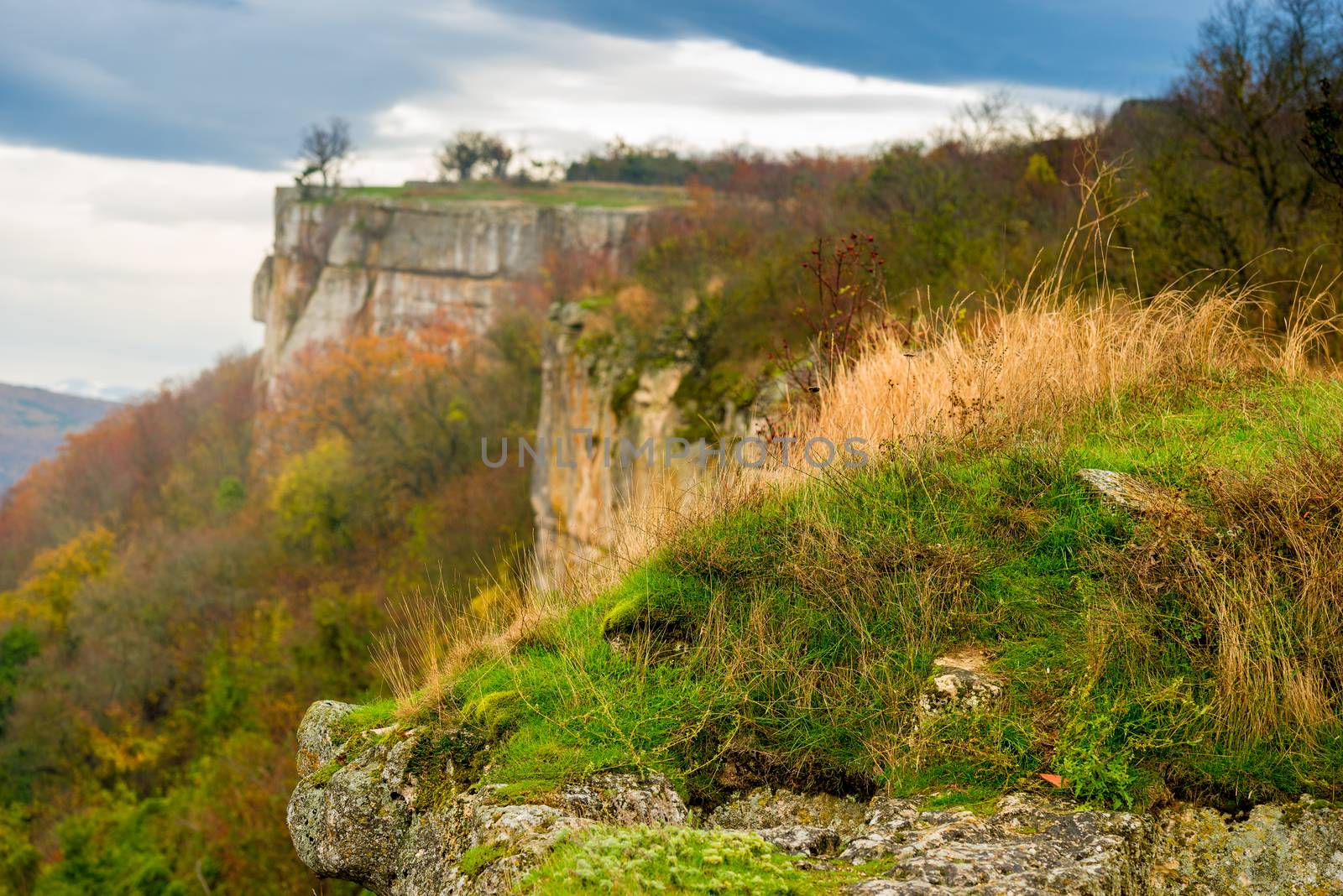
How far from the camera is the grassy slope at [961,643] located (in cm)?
397

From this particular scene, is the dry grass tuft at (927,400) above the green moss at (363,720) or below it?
above

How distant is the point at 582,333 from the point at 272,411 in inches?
1679

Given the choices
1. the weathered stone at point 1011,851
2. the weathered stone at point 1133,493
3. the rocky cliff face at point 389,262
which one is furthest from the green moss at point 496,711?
the rocky cliff face at point 389,262

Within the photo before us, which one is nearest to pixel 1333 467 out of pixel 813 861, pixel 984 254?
pixel 813 861

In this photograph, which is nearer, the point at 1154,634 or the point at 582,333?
the point at 1154,634

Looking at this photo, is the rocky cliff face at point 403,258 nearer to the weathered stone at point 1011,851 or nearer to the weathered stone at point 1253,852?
the weathered stone at point 1011,851

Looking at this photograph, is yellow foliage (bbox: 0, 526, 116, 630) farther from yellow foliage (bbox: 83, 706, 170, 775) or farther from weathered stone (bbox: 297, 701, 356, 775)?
weathered stone (bbox: 297, 701, 356, 775)

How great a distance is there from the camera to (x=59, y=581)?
46.8 m

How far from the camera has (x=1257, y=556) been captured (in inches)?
175

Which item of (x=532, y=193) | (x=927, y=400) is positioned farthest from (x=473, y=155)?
(x=927, y=400)

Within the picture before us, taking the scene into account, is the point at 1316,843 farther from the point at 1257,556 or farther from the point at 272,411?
the point at 272,411

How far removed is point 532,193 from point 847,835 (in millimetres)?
68957

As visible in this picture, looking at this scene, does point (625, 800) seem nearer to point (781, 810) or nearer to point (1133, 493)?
point (781, 810)

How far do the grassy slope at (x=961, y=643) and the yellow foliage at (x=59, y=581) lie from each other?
44.4 metres
